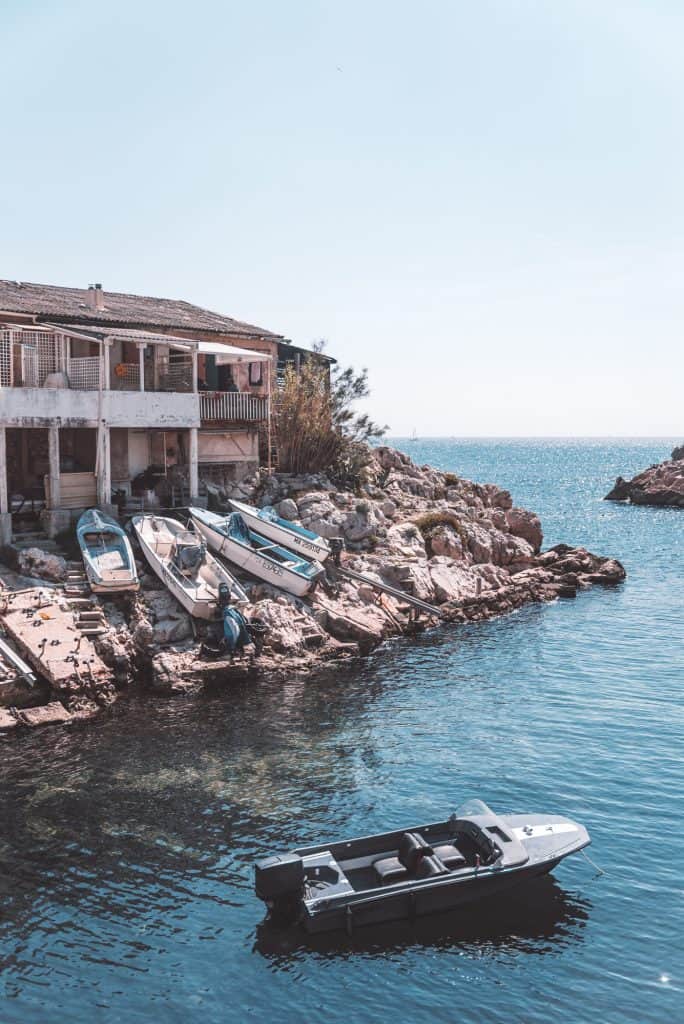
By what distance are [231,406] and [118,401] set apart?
681 cm

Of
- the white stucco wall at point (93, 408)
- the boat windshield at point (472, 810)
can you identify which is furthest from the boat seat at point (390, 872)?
the white stucco wall at point (93, 408)

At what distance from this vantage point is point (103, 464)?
3641cm

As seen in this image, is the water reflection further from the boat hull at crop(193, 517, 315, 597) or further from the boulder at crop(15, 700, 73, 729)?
the boat hull at crop(193, 517, 315, 597)

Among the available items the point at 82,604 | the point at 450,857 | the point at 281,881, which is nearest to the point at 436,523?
the point at 82,604

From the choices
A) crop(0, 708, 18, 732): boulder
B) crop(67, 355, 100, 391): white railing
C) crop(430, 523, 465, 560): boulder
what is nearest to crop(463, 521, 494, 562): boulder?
crop(430, 523, 465, 560): boulder

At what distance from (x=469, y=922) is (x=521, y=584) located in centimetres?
2784

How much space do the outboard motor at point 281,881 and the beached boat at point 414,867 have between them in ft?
0.06

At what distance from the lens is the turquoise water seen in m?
15.4

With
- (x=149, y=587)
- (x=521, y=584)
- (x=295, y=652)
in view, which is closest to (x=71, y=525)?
(x=149, y=587)

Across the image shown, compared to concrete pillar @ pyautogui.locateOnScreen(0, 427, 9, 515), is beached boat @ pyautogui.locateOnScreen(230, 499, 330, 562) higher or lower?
lower

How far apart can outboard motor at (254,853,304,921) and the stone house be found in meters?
20.1

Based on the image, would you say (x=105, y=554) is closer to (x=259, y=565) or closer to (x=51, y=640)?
(x=51, y=640)

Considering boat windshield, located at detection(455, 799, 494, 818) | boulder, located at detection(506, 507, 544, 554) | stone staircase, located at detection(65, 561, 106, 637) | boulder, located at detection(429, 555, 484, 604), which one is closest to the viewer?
boat windshield, located at detection(455, 799, 494, 818)

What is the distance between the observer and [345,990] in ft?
50.8
